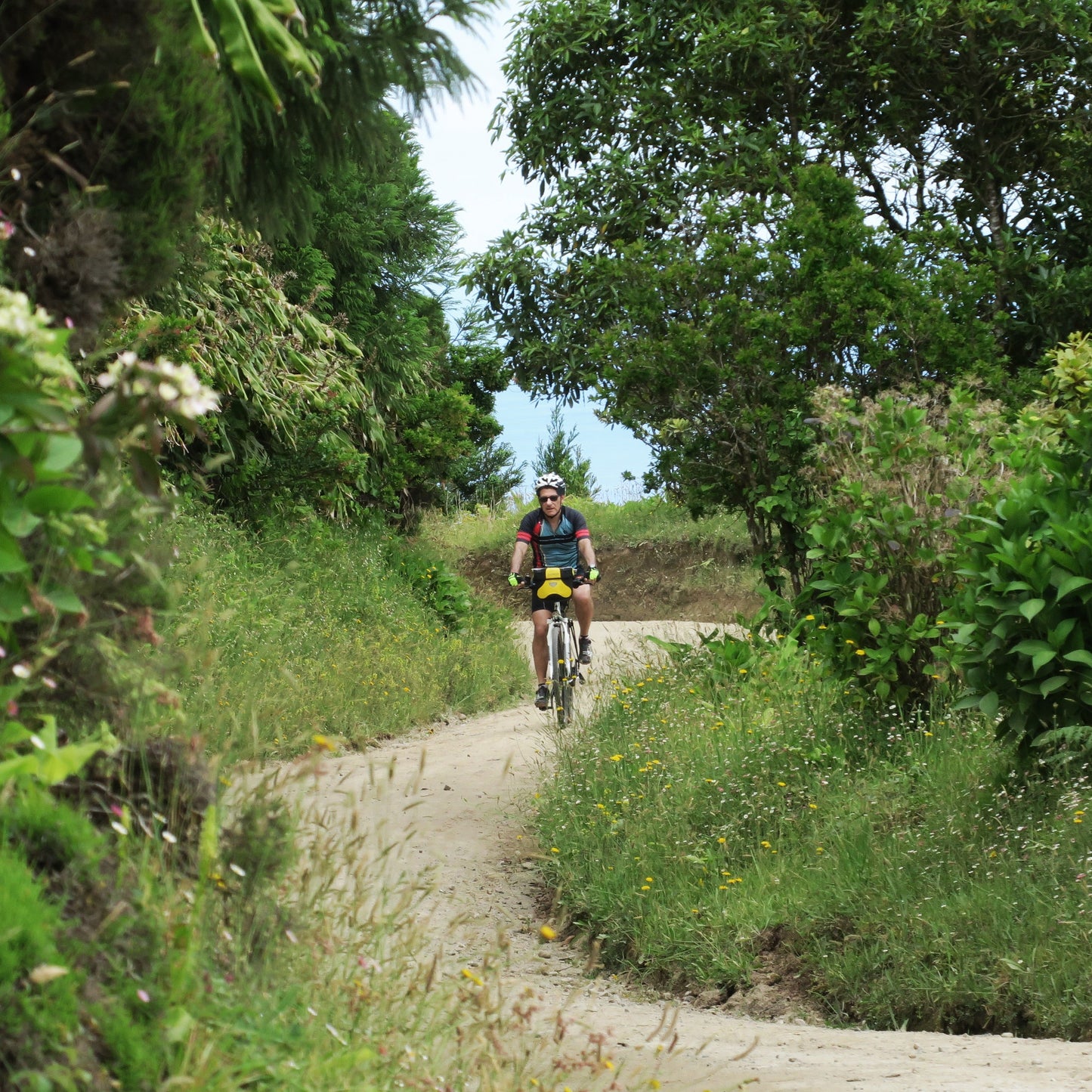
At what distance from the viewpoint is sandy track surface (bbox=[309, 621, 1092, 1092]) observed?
3795 millimetres

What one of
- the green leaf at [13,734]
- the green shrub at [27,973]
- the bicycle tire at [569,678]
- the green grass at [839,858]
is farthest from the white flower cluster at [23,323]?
the bicycle tire at [569,678]

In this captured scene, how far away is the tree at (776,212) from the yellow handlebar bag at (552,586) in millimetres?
1586

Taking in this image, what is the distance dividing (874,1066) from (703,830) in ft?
8.85

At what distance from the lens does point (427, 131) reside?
526cm

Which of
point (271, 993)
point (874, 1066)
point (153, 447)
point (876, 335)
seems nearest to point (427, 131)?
point (153, 447)

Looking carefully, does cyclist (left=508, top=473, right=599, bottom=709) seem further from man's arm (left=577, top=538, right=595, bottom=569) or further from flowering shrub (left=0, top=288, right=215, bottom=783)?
flowering shrub (left=0, top=288, right=215, bottom=783)

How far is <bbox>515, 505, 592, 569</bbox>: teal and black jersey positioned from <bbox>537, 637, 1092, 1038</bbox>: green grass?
2.29 meters

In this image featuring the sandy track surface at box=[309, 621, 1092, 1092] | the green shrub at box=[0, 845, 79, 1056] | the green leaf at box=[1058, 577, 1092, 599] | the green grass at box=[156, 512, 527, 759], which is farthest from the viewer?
the green grass at box=[156, 512, 527, 759]

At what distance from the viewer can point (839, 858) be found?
584cm

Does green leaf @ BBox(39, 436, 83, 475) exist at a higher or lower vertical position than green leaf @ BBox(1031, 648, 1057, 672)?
higher

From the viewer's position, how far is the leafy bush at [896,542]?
7.34 meters

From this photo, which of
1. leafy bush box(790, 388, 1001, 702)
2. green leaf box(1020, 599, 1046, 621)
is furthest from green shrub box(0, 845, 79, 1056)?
leafy bush box(790, 388, 1001, 702)

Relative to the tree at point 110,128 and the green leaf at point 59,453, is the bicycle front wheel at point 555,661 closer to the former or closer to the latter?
the tree at point 110,128

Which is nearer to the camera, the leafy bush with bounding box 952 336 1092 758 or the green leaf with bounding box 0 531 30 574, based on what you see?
the green leaf with bounding box 0 531 30 574
